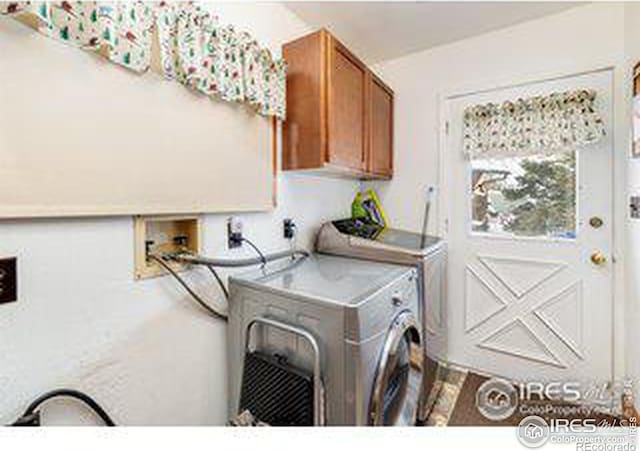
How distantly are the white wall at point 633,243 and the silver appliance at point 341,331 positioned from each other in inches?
45.9

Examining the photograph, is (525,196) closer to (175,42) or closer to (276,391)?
(276,391)

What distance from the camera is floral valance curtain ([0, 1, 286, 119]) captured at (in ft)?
2.96

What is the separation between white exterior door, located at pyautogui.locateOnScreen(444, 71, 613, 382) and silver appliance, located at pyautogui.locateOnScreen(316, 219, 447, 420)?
0.82 ft

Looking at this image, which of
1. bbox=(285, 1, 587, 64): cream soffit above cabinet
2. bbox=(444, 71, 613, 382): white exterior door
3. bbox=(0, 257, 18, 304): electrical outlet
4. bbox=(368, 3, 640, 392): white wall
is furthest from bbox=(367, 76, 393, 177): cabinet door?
bbox=(0, 257, 18, 304): electrical outlet

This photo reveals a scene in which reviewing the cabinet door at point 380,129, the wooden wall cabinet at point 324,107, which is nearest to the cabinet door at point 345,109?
the wooden wall cabinet at point 324,107

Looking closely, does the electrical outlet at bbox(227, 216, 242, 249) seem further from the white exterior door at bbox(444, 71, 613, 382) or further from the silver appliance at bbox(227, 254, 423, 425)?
the white exterior door at bbox(444, 71, 613, 382)

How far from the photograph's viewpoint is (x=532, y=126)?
2.00 m

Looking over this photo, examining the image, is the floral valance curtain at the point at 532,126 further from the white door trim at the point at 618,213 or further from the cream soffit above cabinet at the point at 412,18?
the cream soffit above cabinet at the point at 412,18

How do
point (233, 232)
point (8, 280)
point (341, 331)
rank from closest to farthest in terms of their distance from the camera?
point (8, 280), point (341, 331), point (233, 232)

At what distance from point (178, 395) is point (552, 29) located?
2896 millimetres

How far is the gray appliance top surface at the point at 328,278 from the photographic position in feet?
3.83

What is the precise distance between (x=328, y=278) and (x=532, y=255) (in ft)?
5.06

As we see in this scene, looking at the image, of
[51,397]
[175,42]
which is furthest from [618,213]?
[51,397]

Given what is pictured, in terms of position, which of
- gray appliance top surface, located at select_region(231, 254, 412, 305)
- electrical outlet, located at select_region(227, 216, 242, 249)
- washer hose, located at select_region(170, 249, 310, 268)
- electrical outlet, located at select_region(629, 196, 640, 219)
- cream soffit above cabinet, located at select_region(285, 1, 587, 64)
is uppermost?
cream soffit above cabinet, located at select_region(285, 1, 587, 64)
